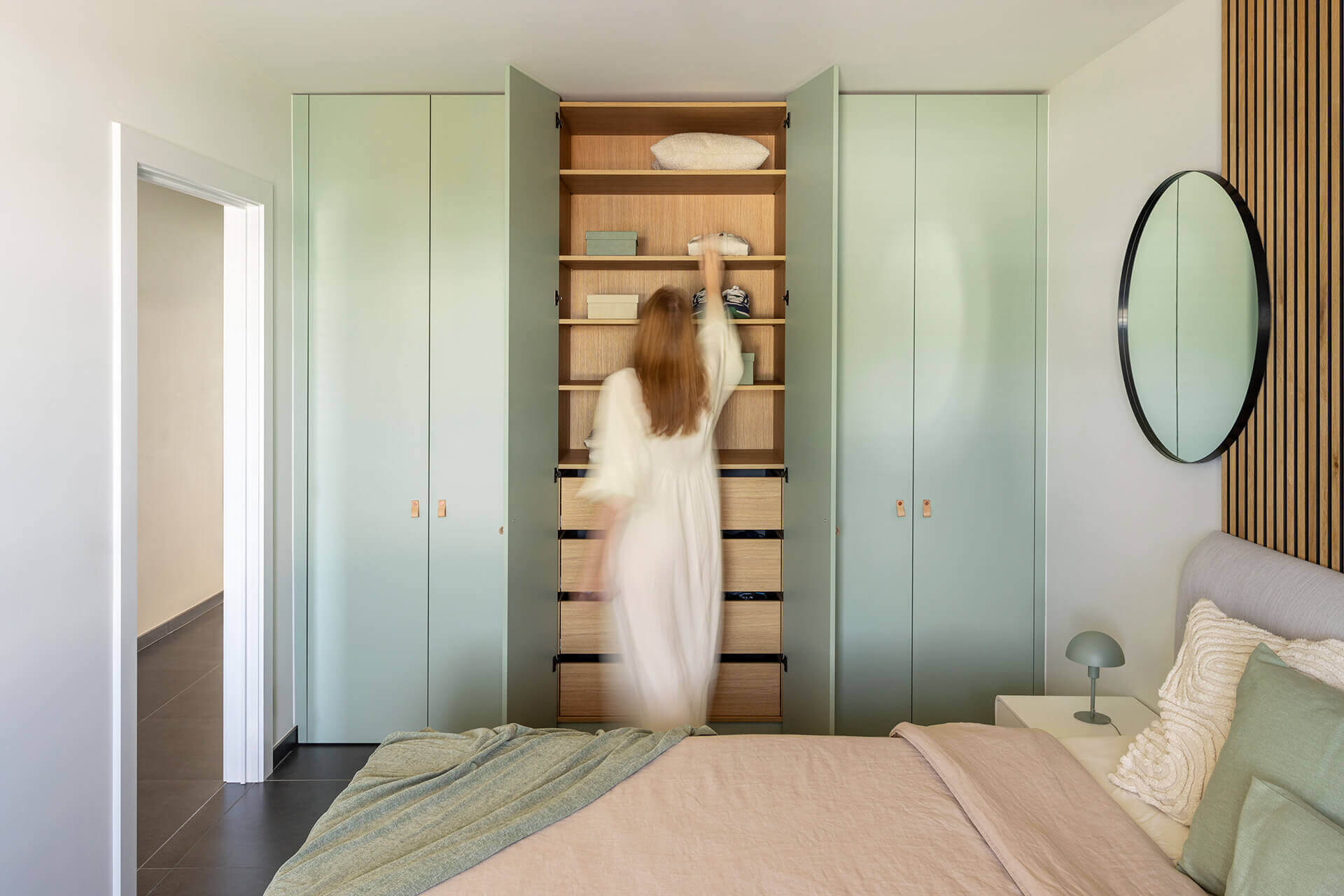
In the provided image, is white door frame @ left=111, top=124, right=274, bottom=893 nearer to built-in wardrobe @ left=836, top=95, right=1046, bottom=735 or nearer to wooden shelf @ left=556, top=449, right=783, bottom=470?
wooden shelf @ left=556, top=449, right=783, bottom=470

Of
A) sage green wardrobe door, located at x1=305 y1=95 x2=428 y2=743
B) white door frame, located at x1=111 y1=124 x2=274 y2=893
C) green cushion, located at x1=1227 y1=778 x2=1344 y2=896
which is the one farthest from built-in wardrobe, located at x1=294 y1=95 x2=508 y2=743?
green cushion, located at x1=1227 y1=778 x2=1344 y2=896

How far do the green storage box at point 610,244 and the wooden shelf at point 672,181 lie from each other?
0.24 m

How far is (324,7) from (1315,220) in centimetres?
270

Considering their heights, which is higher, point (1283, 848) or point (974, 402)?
point (974, 402)

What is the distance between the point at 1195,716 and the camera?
5.04ft

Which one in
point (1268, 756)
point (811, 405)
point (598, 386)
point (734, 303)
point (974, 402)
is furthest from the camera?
point (598, 386)

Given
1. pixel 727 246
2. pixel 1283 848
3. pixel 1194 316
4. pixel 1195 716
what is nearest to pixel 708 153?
pixel 727 246

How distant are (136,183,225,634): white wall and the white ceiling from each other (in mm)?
1904

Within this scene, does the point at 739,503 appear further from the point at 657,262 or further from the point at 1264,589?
the point at 1264,589

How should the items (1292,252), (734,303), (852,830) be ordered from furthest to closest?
(734,303) < (1292,252) < (852,830)

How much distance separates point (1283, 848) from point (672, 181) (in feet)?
9.45

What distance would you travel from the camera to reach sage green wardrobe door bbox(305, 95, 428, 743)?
120 inches

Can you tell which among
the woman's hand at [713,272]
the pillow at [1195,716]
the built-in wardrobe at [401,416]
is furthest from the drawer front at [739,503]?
the pillow at [1195,716]

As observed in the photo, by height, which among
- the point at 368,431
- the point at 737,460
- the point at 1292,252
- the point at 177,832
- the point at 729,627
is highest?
the point at 1292,252
